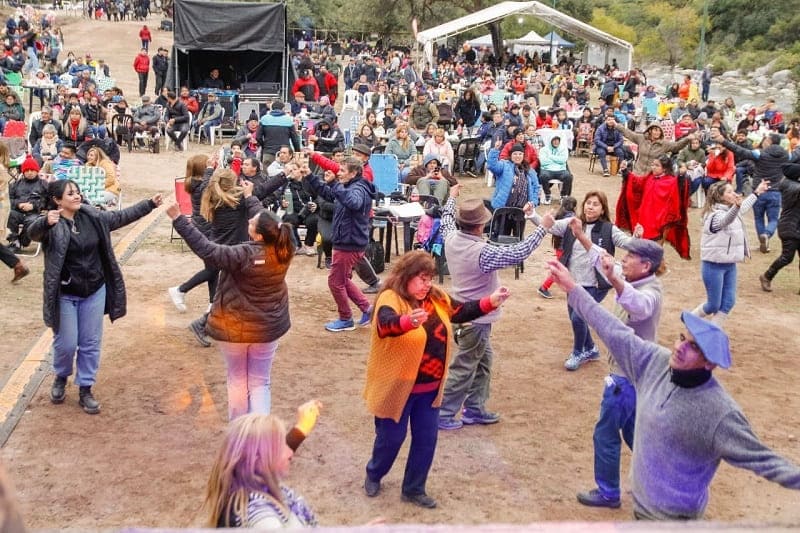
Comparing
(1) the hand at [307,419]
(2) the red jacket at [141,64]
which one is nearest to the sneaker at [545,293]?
(1) the hand at [307,419]

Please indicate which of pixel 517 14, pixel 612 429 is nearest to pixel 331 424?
pixel 612 429

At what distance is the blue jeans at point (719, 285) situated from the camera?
8828 millimetres

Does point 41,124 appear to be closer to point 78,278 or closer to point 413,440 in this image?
point 78,278

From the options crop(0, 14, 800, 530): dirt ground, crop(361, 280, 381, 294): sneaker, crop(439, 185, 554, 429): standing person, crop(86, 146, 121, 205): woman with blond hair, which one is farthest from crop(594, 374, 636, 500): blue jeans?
crop(86, 146, 121, 205): woman with blond hair

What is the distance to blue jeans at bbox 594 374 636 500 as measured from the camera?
210 inches

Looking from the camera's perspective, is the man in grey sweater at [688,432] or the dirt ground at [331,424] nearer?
the man in grey sweater at [688,432]

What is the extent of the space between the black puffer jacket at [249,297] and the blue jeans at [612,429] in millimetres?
2088

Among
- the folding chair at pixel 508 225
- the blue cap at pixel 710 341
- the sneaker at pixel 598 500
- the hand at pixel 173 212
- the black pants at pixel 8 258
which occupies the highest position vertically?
the hand at pixel 173 212

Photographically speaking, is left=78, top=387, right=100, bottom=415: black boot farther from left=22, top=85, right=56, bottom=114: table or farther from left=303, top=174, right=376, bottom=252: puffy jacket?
left=22, top=85, right=56, bottom=114: table

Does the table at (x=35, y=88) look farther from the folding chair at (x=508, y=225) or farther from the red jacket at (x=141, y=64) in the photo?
the folding chair at (x=508, y=225)

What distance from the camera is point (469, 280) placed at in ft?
20.7

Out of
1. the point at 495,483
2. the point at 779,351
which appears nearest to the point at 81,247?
the point at 495,483

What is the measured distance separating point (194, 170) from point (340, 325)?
202 centimetres

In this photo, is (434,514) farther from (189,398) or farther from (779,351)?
(779,351)
